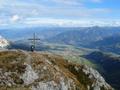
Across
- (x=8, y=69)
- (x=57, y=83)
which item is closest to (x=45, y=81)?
(x=57, y=83)

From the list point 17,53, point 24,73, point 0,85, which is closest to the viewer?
point 0,85

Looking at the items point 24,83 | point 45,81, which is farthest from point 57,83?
point 24,83

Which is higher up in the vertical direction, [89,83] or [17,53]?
[17,53]

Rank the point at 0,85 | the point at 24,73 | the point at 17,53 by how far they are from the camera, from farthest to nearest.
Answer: the point at 17,53
the point at 24,73
the point at 0,85

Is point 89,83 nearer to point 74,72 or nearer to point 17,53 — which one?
point 74,72

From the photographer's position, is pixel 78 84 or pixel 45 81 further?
pixel 78 84

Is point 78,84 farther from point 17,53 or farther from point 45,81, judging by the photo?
point 17,53
